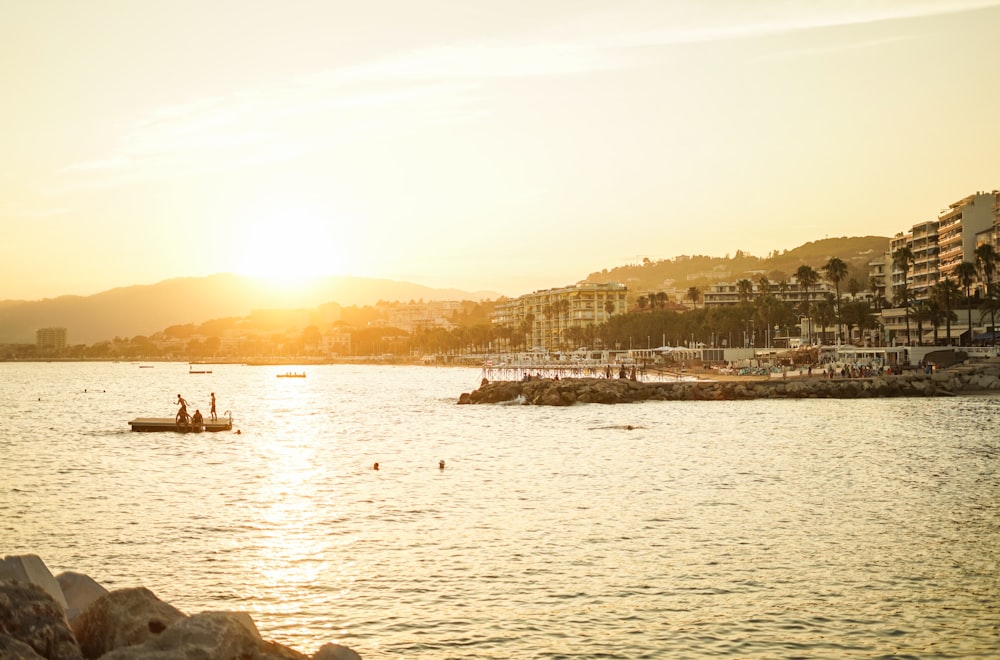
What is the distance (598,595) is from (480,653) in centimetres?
349

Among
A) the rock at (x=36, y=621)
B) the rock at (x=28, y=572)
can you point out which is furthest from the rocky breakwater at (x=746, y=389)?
the rock at (x=36, y=621)

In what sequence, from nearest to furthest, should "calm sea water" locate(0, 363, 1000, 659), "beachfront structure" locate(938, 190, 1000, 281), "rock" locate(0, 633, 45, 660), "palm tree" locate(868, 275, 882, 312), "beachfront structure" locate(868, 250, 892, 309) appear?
"rock" locate(0, 633, 45, 660)
"calm sea water" locate(0, 363, 1000, 659)
"beachfront structure" locate(938, 190, 1000, 281)
"palm tree" locate(868, 275, 882, 312)
"beachfront structure" locate(868, 250, 892, 309)

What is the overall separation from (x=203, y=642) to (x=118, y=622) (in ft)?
6.05

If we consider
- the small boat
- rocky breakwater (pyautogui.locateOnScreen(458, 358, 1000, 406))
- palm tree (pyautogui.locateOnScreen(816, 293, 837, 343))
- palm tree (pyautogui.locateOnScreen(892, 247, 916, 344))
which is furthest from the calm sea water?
palm tree (pyautogui.locateOnScreen(816, 293, 837, 343))

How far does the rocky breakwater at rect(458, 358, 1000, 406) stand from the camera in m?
76.8

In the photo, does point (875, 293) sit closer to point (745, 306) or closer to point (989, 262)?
point (745, 306)

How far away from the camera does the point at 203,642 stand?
8234 mm

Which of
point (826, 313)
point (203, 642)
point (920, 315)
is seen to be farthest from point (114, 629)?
point (826, 313)

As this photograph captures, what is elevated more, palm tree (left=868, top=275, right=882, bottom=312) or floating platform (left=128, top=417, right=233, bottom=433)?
palm tree (left=868, top=275, right=882, bottom=312)

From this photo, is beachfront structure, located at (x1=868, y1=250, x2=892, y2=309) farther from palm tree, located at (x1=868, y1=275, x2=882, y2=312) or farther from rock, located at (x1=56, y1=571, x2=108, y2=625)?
rock, located at (x1=56, y1=571, x2=108, y2=625)

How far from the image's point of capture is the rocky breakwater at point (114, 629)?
8148 mm

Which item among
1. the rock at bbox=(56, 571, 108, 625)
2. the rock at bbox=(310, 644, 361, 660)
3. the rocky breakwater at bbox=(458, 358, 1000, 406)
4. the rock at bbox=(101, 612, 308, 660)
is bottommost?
the rocky breakwater at bbox=(458, 358, 1000, 406)

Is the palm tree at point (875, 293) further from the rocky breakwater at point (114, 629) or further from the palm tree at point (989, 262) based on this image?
the rocky breakwater at point (114, 629)

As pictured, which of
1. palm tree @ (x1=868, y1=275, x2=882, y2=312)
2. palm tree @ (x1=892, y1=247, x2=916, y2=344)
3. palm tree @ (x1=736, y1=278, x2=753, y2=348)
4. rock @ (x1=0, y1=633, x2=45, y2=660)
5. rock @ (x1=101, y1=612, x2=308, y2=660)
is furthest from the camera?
palm tree @ (x1=736, y1=278, x2=753, y2=348)
